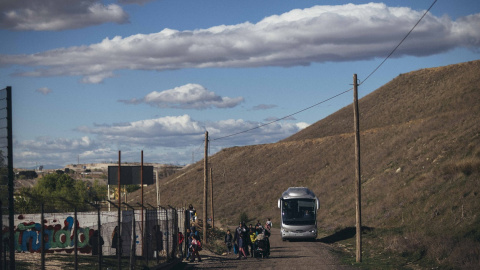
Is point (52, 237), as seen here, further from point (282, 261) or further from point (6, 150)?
point (6, 150)

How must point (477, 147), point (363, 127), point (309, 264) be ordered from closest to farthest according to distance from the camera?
point (309, 264)
point (477, 147)
point (363, 127)

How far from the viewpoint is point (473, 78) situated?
106312mm

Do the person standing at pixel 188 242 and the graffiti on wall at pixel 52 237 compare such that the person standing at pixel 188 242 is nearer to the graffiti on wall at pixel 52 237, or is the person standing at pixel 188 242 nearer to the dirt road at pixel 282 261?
the dirt road at pixel 282 261

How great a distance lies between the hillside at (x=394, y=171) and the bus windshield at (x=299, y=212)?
6396 millimetres

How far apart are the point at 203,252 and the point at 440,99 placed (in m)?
80.7

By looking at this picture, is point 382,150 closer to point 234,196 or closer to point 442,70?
point 234,196

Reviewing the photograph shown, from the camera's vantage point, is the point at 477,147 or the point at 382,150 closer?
the point at 477,147

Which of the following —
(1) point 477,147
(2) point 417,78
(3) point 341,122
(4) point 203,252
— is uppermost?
(2) point 417,78

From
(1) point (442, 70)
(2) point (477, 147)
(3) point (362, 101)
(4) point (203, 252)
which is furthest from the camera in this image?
(3) point (362, 101)

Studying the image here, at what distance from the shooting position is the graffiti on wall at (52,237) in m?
35.6

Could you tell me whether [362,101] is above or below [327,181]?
above

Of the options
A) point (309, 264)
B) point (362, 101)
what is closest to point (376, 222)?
point (309, 264)

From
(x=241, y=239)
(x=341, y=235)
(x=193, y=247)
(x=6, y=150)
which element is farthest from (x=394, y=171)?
(x=6, y=150)

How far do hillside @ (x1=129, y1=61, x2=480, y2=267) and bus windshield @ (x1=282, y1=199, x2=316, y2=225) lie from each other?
21.0ft
